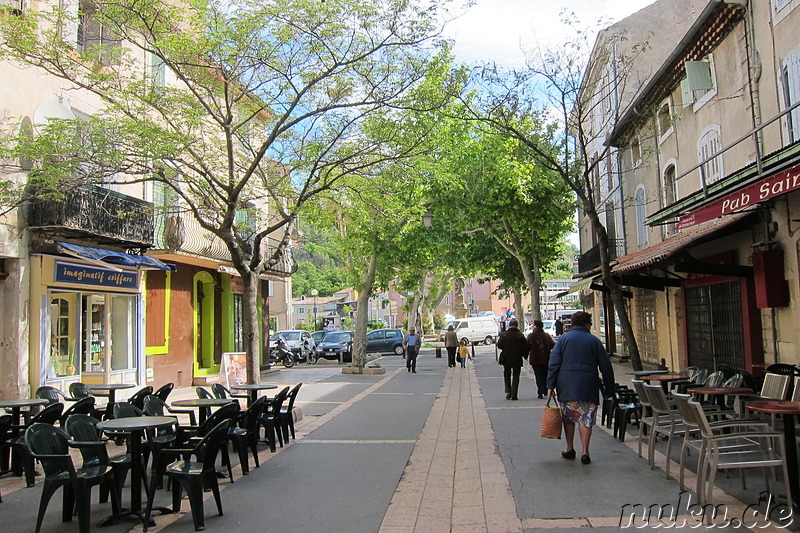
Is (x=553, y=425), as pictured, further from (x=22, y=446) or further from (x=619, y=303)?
(x=22, y=446)

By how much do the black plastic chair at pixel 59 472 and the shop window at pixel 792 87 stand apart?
35.1ft

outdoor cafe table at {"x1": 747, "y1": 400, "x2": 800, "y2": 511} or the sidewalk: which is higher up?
outdoor cafe table at {"x1": 747, "y1": 400, "x2": 800, "y2": 511}

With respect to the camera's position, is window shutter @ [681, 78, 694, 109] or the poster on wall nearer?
window shutter @ [681, 78, 694, 109]

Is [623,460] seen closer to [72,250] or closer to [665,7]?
[72,250]

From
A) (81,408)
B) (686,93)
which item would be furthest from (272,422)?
(686,93)

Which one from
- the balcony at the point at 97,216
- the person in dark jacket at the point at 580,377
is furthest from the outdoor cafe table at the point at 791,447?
the balcony at the point at 97,216

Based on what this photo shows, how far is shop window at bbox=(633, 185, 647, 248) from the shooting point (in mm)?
19297

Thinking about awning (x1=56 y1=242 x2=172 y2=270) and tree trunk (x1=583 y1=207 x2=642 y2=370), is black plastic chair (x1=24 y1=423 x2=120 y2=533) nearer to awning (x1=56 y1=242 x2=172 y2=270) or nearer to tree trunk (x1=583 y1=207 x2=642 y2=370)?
awning (x1=56 y1=242 x2=172 y2=270)

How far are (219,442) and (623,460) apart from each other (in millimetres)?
4658

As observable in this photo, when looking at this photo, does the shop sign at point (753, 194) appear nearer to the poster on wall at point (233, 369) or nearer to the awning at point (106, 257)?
the awning at point (106, 257)

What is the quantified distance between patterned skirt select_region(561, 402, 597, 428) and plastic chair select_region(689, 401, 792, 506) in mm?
1579

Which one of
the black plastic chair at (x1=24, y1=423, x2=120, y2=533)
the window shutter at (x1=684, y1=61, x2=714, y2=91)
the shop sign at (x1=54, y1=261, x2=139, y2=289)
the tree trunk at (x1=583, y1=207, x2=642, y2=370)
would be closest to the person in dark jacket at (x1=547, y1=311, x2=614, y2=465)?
the tree trunk at (x1=583, y1=207, x2=642, y2=370)

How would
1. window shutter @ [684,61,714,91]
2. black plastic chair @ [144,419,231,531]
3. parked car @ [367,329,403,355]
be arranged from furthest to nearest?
parked car @ [367,329,403,355], window shutter @ [684,61,714,91], black plastic chair @ [144,419,231,531]

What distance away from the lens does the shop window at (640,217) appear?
63.3ft
